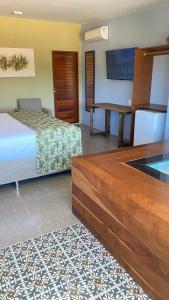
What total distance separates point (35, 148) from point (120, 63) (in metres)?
2.81

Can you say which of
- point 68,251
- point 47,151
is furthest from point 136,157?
point 47,151

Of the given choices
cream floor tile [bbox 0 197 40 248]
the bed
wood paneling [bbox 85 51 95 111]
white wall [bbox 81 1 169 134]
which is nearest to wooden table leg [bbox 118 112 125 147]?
white wall [bbox 81 1 169 134]

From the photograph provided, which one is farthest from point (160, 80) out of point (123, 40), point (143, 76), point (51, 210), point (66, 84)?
point (51, 210)

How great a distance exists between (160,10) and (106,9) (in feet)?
3.15

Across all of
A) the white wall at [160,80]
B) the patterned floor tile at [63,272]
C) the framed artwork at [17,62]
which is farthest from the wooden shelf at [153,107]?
the framed artwork at [17,62]

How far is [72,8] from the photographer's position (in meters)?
4.30

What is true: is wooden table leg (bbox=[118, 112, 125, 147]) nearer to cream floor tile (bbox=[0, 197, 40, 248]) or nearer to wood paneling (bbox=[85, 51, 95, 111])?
wood paneling (bbox=[85, 51, 95, 111])

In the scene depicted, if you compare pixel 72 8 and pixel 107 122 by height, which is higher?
pixel 72 8

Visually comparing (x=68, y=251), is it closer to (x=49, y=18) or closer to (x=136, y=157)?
(x=136, y=157)

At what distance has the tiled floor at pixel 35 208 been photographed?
2.27 meters

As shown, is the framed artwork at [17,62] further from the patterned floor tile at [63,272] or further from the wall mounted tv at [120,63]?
the patterned floor tile at [63,272]

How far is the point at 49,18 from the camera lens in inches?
205

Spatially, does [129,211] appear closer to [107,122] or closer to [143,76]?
[143,76]

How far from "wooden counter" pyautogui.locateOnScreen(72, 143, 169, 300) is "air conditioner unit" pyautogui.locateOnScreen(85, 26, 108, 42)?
12.1 feet
